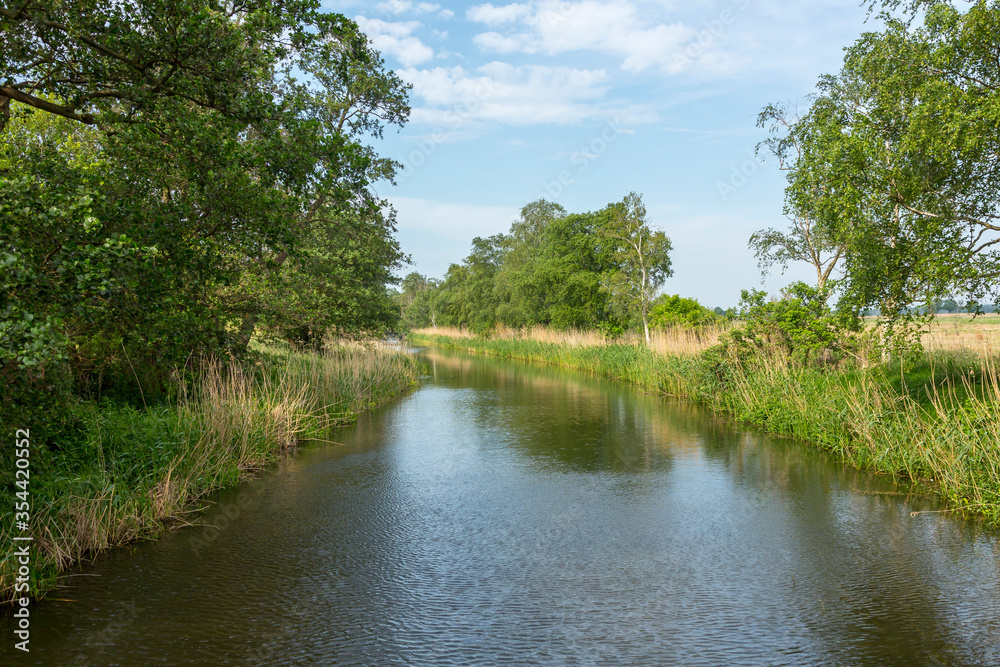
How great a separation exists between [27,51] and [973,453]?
11254 mm

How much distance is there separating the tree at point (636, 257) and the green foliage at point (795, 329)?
11.5 metres

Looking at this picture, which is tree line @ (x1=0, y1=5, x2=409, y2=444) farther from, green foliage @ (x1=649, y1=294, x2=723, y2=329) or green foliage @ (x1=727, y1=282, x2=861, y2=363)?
green foliage @ (x1=649, y1=294, x2=723, y2=329)

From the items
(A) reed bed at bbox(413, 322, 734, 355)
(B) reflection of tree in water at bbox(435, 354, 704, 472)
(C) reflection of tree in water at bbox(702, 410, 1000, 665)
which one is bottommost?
(C) reflection of tree in water at bbox(702, 410, 1000, 665)

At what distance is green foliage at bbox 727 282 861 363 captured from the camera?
39.9 feet

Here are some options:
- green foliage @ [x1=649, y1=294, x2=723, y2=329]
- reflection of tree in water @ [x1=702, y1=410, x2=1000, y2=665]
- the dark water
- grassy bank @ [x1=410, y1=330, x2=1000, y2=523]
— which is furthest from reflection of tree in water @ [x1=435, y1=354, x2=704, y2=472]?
green foliage @ [x1=649, y1=294, x2=723, y2=329]

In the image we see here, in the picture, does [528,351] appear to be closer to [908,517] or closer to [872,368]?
[872,368]

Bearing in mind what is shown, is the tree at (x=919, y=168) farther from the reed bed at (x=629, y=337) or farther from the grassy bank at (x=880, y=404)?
the reed bed at (x=629, y=337)

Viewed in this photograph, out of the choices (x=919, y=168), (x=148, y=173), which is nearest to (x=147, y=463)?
(x=148, y=173)

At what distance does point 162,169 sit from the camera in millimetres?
7562

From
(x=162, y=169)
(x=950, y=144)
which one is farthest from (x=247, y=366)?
(x=950, y=144)

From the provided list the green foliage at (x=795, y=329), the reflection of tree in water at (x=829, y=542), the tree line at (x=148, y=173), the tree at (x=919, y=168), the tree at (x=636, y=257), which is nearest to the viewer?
the reflection of tree in water at (x=829, y=542)

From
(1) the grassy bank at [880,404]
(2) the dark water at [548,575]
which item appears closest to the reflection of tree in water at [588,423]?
(2) the dark water at [548,575]

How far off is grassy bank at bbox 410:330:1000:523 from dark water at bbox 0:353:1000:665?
0.50 metres

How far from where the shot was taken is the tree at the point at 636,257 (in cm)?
2591
